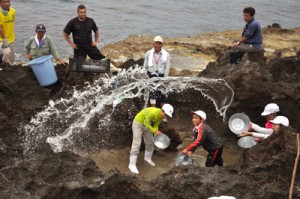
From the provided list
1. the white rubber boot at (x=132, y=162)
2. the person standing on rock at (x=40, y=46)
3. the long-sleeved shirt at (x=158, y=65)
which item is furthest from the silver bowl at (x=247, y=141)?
the person standing on rock at (x=40, y=46)

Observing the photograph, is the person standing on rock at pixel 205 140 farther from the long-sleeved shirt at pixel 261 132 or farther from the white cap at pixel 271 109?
the white cap at pixel 271 109

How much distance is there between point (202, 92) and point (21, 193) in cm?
557

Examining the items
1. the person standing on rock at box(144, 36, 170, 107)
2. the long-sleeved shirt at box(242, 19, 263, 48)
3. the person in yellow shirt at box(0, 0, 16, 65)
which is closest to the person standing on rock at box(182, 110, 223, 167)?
the person standing on rock at box(144, 36, 170, 107)

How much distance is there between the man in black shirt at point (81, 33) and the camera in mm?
10102

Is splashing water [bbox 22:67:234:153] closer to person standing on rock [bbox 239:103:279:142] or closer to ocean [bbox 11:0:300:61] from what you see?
person standing on rock [bbox 239:103:279:142]

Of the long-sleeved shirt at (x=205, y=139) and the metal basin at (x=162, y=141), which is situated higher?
the long-sleeved shirt at (x=205, y=139)

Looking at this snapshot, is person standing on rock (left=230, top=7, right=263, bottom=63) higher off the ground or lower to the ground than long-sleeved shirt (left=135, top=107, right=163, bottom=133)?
higher

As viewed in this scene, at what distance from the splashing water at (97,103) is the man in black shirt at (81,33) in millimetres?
991

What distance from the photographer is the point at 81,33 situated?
401 inches

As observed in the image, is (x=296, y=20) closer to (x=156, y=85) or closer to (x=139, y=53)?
(x=139, y=53)

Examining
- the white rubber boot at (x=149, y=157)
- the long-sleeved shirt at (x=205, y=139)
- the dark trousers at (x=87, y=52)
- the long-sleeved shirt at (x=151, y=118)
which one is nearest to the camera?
the long-sleeved shirt at (x=205, y=139)

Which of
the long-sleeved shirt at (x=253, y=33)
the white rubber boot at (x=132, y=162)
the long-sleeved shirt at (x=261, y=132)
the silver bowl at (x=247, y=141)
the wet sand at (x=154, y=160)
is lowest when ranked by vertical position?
the wet sand at (x=154, y=160)

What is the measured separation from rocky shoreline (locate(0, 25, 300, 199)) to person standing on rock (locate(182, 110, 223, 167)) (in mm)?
920

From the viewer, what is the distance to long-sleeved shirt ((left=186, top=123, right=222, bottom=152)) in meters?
7.37
